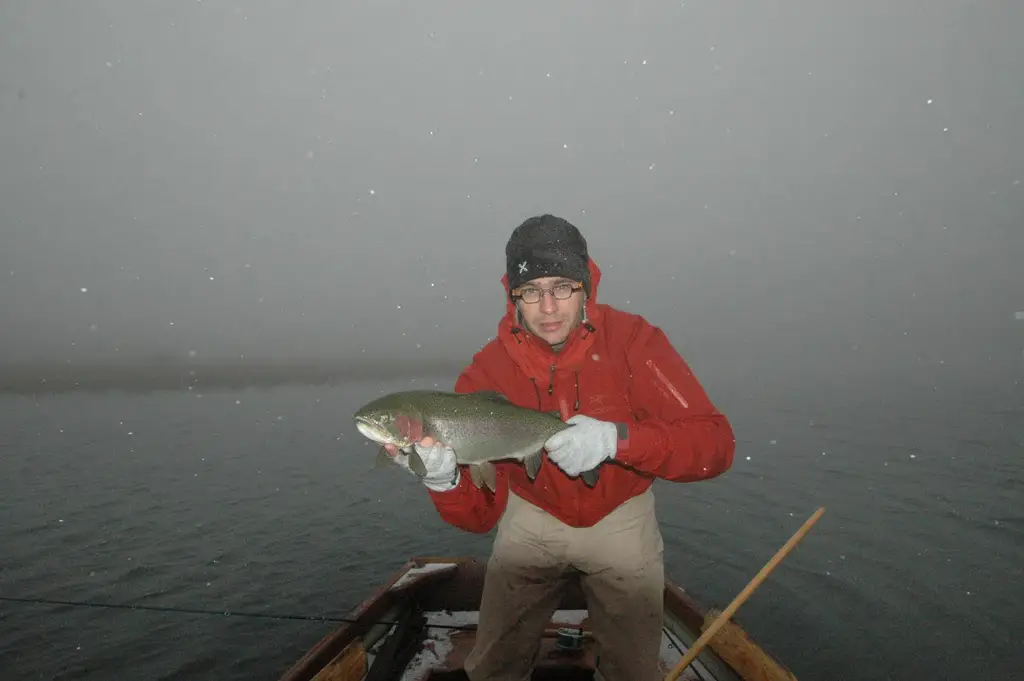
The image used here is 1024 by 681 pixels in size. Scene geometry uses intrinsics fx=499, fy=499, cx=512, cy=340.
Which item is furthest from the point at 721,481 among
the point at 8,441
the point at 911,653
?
the point at 8,441

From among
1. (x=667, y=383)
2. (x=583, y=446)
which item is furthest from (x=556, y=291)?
(x=583, y=446)

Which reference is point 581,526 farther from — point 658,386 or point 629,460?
point 658,386

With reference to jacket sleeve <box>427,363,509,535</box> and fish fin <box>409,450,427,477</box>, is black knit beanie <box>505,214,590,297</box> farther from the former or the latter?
fish fin <box>409,450,427,477</box>

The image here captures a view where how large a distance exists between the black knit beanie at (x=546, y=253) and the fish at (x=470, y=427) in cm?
112

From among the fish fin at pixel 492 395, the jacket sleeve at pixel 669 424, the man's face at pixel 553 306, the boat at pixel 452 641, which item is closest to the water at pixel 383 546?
the boat at pixel 452 641

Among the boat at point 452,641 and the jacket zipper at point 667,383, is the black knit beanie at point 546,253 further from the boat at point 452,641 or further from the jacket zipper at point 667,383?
the boat at point 452,641

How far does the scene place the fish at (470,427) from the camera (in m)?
4.14

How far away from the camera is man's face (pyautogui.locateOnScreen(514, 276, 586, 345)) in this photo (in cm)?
425

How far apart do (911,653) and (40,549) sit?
23.0 meters

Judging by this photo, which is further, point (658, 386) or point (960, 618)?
point (960, 618)

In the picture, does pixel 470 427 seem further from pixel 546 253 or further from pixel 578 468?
pixel 546 253

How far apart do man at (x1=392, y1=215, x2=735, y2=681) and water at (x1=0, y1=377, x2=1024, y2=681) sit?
7979mm

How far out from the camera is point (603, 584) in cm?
406

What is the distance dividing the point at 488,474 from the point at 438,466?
445 mm
